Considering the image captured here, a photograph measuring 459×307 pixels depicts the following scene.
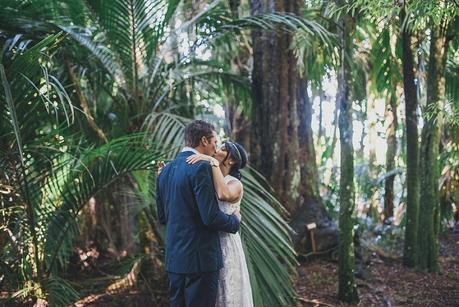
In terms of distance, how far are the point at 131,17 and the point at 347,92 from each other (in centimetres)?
227

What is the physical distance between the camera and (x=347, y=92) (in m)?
4.70

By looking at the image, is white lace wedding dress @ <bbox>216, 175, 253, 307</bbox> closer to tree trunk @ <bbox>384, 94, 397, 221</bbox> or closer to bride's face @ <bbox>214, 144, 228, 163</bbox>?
bride's face @ <bbox>214, 144, 228, 163</bbox>

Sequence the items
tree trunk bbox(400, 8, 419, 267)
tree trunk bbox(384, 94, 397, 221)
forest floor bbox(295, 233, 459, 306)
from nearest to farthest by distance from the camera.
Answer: forest floor bbox(295, 233, 459, 306) < tree trunk bbox(400, 8, 419, 267) < tree trunk bbox(384, 94, 397, 221)

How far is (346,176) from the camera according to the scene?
4.73 m

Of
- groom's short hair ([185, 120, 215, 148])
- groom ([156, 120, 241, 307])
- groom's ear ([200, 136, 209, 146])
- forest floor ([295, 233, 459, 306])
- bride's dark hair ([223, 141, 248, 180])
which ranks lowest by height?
forest floor ([295, 233, 459, 306])

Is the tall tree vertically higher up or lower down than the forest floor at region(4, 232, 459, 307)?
higher up

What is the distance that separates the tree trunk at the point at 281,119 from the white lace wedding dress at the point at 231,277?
125 inches

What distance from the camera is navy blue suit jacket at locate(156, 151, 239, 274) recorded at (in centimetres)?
265

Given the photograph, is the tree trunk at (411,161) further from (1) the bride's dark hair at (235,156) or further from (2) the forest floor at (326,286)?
(1) the bride's dark hair at (235,156)

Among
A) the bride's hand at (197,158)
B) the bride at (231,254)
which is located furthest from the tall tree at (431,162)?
the bride's hand at (197,158)

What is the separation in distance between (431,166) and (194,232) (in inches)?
173

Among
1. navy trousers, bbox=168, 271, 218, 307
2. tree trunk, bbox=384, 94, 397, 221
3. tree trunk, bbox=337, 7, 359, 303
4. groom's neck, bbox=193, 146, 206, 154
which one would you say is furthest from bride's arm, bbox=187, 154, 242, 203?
tree trunk, bbox=384, 94, 397, 221

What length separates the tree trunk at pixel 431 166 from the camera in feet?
19.7

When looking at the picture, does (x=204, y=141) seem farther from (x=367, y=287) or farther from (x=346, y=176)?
(x=367, y=287)
